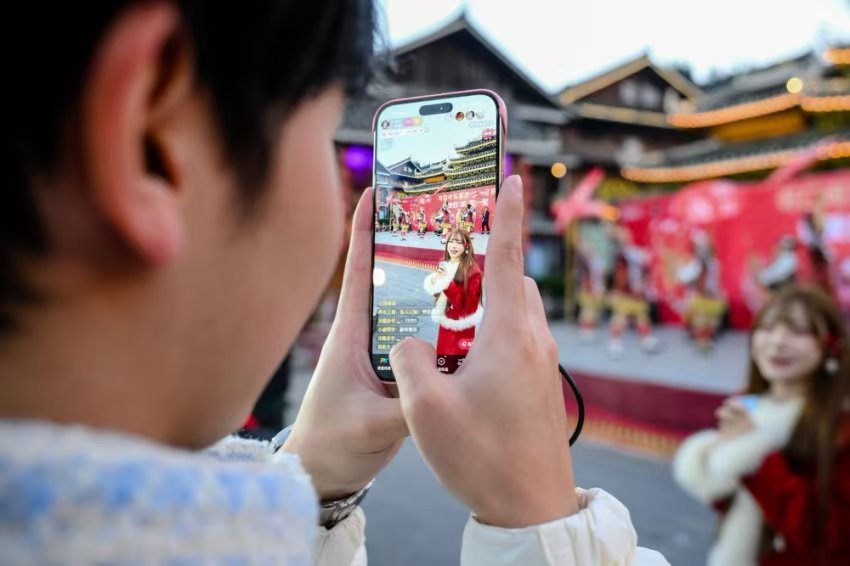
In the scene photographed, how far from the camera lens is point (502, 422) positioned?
43cm

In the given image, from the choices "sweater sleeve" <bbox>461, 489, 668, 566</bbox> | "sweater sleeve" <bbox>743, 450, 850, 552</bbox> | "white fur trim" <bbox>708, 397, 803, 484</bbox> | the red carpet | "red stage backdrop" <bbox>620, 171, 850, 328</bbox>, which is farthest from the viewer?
"red stage backdrop" <bbox>620, 171, 850, 328</bbox>

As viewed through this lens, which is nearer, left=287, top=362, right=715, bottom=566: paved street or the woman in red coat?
the woman in red coat

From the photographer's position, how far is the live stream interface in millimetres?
619

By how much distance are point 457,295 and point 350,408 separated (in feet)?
0.47

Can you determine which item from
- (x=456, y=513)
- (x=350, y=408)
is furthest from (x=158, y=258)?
(x=456, y=513)

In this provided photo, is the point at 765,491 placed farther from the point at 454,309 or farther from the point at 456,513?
the point at 456,513

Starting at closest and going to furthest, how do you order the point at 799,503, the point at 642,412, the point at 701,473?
the point at 799,503 < the point at 701,473 < the point at 642,412

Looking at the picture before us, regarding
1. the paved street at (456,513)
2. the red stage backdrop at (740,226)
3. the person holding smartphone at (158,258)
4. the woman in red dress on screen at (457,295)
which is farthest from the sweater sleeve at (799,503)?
the red stage backdrop at (740,226)

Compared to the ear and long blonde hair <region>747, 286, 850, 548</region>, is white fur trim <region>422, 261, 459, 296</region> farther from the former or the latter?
long blonde hair <region>747, 286, 850, 548</region>

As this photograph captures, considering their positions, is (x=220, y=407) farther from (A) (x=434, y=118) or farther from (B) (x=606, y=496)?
(A) (x=434, y=118)

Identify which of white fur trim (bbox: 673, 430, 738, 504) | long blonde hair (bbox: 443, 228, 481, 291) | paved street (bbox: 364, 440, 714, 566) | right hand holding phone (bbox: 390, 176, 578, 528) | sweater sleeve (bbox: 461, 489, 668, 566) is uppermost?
long blonde hair (bbox: 443, 228, 481, 291)

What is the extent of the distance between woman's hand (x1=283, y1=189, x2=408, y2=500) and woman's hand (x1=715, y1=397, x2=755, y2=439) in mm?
1159

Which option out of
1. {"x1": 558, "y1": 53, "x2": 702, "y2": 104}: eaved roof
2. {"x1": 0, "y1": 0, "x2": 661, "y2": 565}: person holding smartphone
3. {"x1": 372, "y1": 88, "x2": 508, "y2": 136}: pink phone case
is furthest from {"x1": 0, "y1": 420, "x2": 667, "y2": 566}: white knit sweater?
{"x1": 558, "y1": 53, "x2": 702, "y2": 104}: eaved roof

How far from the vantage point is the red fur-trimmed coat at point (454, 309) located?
0.62 m
